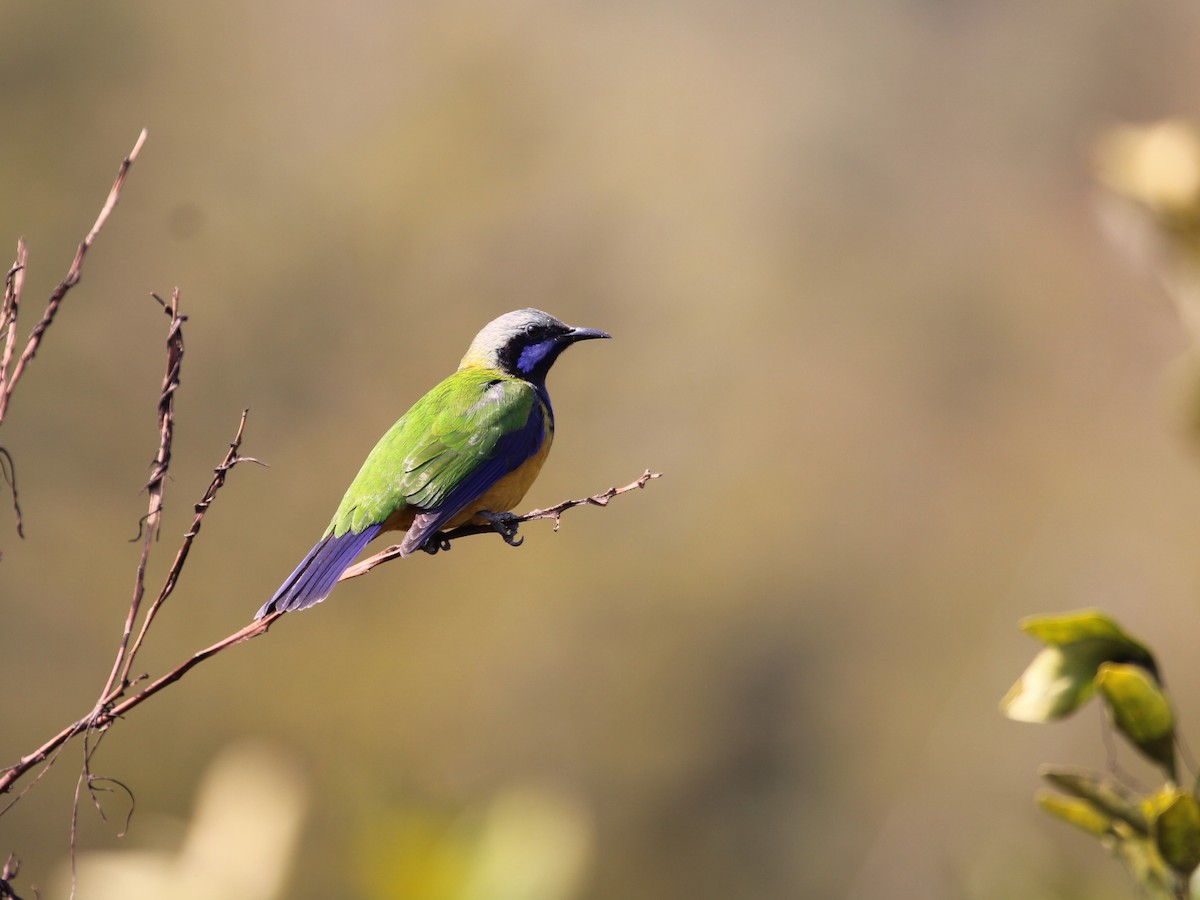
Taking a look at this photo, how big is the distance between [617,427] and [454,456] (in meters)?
7.66

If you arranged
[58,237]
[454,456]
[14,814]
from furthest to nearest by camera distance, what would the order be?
[58,237] < [14,814] < [454,456]

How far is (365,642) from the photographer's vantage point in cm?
959

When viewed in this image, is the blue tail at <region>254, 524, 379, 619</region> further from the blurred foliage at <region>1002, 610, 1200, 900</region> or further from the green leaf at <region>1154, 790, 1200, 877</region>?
the green leaf at <region>1154, 790, 1200, 877</region>

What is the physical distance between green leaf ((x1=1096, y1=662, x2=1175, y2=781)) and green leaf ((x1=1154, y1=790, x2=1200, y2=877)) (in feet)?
0.30

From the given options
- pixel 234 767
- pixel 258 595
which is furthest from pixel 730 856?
pixel 234 767

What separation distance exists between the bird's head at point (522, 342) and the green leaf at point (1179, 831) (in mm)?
2861

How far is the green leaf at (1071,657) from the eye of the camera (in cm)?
199

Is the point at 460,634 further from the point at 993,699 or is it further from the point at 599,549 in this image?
the point at 993,699

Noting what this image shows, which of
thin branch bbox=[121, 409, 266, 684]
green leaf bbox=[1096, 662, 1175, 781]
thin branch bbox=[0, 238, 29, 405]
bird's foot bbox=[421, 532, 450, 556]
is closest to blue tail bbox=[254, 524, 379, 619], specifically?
bird's foot bbox=[421, 532, 450, 556]

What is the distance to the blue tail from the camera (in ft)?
9.53

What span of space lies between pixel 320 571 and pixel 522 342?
1558mm

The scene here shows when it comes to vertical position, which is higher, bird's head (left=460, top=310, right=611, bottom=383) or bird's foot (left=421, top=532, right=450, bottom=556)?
bird's head (left=460, top=310, right=611, bottom=383)

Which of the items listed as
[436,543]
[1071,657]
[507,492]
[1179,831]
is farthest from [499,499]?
[1179,831]

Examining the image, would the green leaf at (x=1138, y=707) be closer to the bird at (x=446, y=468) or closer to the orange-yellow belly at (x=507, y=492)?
the bird at (x=446, y=468)
